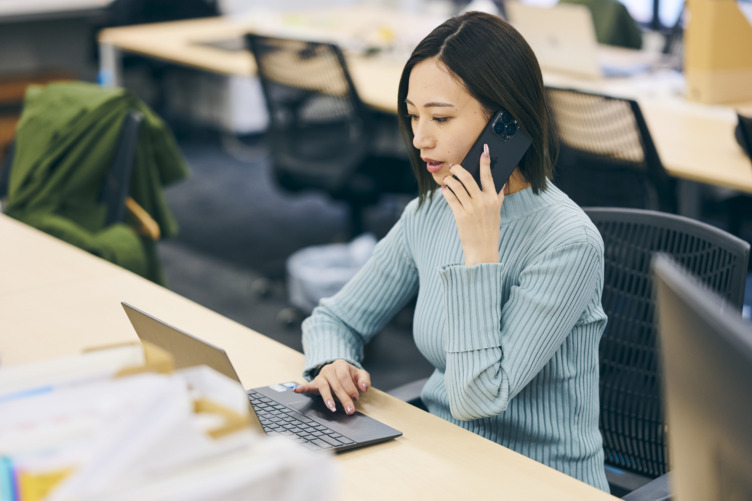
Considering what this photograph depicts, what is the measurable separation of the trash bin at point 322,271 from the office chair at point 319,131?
24 cm

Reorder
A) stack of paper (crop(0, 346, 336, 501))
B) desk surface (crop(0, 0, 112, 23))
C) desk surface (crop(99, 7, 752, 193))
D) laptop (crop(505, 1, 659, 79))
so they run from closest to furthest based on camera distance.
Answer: stack of paper (crop(0, 346, 336, 501))
desk surface (crop(99, 7, 752, 193))
laptop (crop(505, 1, 659, 79))
desk surface (crop(0, 0, 112, 23))

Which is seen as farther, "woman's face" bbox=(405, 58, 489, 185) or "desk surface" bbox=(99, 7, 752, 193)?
"desk surface" bbox=(99, 7, 752, 193)

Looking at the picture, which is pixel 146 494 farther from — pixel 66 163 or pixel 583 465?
pixel 66 163

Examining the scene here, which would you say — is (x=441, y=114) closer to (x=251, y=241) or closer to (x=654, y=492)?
(x=654, y=492)

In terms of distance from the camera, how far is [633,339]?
1.56m

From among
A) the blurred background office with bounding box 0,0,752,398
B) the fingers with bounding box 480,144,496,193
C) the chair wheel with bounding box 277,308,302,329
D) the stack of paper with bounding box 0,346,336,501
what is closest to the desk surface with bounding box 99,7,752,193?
the blurred background office with bounding box 0,0,752,398

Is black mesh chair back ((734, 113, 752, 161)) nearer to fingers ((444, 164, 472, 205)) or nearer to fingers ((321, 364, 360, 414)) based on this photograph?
fingers ((444, 164, 472, 205))

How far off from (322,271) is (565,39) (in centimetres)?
127

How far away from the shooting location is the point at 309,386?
1.37 metres

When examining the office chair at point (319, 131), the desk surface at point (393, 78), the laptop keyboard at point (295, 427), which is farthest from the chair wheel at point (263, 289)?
the laptop keyboard at point (295, 427)

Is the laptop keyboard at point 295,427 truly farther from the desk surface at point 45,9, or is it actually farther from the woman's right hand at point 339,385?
the desk surface at point 45,9

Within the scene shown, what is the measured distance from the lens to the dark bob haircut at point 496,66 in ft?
4.19

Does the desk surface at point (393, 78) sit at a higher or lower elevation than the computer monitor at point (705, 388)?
lower

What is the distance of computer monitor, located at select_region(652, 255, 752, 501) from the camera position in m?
0.66
